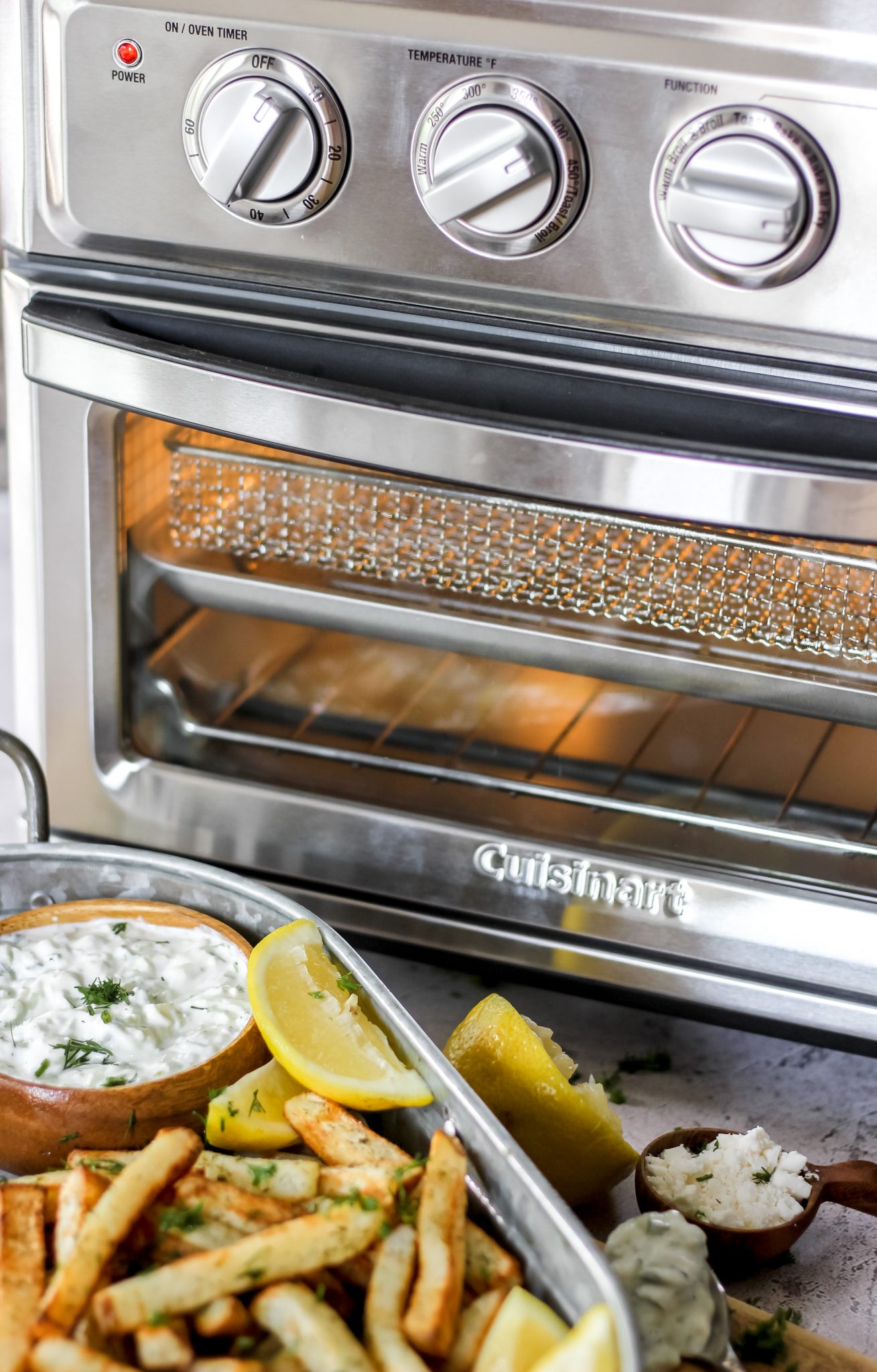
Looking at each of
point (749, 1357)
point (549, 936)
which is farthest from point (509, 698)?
point (749, 1357)

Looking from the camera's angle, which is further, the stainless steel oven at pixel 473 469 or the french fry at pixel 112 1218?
the stainless steel oven at pixel 473 469

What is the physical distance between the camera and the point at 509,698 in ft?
3.84

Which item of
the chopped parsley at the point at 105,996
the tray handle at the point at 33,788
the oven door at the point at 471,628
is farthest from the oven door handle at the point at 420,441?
the chopped parsley at the point at 105,996

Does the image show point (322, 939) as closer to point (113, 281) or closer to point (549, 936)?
point (549, 936)

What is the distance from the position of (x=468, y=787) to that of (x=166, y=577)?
311 mm

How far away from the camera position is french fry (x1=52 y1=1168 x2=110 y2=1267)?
69 cm

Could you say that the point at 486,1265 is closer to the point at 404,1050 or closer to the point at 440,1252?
the point at 440,1252

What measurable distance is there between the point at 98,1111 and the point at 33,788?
301 mm

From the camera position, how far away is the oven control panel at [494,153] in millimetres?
772

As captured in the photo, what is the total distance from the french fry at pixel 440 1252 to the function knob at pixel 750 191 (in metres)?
0.56

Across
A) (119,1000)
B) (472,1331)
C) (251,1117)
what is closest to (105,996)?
(119,1000)

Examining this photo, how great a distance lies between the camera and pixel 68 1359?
60 centimetres

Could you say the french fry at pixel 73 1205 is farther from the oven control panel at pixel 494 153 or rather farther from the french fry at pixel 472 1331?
the oven control panel at pixel 494 153

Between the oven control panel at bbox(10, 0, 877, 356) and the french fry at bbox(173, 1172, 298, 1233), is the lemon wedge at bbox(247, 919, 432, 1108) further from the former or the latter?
the oven control panel at bbox(10, 0, 877, 356)
